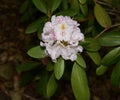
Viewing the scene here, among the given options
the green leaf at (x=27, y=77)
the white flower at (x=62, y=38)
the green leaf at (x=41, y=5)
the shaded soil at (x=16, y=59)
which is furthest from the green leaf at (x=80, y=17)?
the shaded soil at (x=16, y=59)

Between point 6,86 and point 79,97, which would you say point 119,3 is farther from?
point 6,86

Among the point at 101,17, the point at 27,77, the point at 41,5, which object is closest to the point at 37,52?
the point at 41,5

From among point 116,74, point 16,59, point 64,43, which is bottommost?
point 16,59

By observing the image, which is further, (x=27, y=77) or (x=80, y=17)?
(x=27, y=77)

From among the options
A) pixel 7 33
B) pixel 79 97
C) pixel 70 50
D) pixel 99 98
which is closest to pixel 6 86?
pixel 7 33

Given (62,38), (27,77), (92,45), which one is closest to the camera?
(62,38)

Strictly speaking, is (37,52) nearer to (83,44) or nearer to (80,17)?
(83,44)
